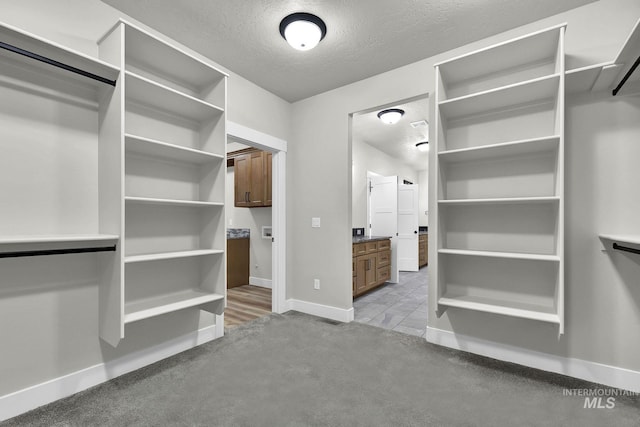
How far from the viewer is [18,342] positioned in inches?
68.0

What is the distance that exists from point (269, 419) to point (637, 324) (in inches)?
97.7

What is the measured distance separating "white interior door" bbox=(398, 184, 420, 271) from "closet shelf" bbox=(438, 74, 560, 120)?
3936mm

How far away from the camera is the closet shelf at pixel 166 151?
2021 mm

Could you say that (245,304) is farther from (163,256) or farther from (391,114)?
(391,114)

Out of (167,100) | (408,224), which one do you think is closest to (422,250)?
(408,224)

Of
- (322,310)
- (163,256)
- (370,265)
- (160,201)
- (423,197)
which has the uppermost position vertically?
(423,197)

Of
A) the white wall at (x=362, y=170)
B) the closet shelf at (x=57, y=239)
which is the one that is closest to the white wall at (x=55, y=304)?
the closet shelf at (x=57, y=239)

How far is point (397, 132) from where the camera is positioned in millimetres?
5324

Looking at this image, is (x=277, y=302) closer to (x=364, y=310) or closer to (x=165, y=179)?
(x=364, y=310)

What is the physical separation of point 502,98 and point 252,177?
3832 millimetres

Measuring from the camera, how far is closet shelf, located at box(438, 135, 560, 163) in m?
2.03

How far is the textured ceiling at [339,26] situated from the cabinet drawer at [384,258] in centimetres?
306

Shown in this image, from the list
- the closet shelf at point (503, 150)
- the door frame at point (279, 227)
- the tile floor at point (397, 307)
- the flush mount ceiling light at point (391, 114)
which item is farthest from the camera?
the flush mount ceiling light at point (391, 114)

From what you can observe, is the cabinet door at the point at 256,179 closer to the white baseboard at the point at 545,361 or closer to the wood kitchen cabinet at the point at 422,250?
the white baseboard at the point at 545,361
